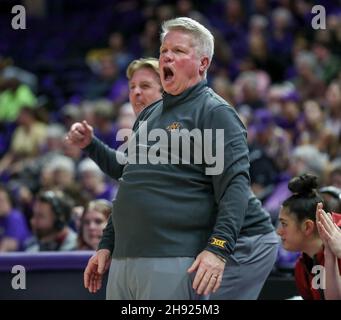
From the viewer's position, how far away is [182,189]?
3.49m

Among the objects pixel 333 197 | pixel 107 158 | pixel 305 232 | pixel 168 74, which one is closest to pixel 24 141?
pixel 333 197

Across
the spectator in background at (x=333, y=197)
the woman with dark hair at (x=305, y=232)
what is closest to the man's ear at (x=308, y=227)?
the woman with dark hair at (x=305, y=232)

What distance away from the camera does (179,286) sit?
3453 millimetres

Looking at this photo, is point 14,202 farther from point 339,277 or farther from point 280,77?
point 339,277

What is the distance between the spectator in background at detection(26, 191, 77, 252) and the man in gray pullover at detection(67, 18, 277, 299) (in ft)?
7.83

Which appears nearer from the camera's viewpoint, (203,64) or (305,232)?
(203,64)

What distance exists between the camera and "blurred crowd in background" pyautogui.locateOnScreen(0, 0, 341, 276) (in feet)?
23.4

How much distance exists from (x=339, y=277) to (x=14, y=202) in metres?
4.71

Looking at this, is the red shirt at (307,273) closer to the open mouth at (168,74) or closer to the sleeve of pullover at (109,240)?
the sleeve of pullover at (109,240)

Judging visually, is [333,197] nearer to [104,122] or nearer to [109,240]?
[109,240]

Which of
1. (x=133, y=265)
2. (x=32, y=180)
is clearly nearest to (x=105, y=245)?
(x=133, y=265)

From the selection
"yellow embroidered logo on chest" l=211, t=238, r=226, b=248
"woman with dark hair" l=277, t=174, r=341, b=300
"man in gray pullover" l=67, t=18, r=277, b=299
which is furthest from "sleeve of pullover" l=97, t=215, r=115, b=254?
"woman with dark hair" l=277, t=174, r=341, b=300

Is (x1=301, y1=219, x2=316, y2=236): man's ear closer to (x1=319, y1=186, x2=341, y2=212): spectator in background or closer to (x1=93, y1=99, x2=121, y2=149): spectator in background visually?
(x1=319, y1=186, x2=341, y2=212): spectator in background

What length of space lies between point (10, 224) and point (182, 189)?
4.33m
